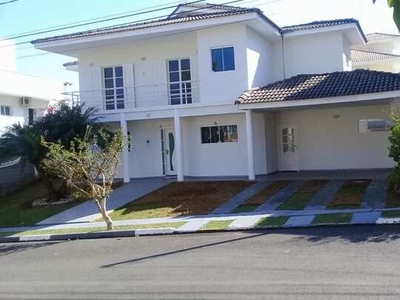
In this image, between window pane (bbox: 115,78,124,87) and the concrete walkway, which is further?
window pane (bbox: 115,78,124,87)

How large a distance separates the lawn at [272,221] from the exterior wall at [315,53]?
11.8 metres

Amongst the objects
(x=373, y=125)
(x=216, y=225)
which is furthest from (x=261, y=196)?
(x=373, y=125)

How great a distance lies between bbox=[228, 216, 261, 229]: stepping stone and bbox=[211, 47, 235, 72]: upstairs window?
8.98 meters

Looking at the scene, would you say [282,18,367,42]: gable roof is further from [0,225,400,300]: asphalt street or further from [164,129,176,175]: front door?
[0,225,400,300]: asphalt street

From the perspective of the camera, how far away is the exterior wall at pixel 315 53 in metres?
23.2

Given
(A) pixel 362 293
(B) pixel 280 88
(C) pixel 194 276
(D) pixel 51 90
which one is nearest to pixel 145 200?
(B) pixel 280 88

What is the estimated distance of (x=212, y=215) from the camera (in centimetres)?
1499

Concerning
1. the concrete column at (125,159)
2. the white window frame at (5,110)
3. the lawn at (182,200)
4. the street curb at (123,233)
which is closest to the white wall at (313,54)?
the lawn at (182,200)

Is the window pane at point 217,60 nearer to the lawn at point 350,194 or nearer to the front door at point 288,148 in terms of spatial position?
the front door at point 288,148

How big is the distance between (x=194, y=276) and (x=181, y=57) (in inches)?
649

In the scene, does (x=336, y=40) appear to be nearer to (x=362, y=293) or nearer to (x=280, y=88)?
(x=280, y=88)

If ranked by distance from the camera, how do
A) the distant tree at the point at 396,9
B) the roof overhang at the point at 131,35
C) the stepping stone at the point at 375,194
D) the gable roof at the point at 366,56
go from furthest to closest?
the gable roof at the point at 366,56, the roof overhang at the point at 131,35, the stepping stone at the point at 375,194, the distant tree at the point at 396,9

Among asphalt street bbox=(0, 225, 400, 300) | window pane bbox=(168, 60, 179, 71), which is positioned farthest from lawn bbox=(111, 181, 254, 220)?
window pane bbox=(168, 60, 179, 71)

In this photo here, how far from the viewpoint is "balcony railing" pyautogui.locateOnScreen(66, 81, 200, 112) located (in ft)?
74.6
